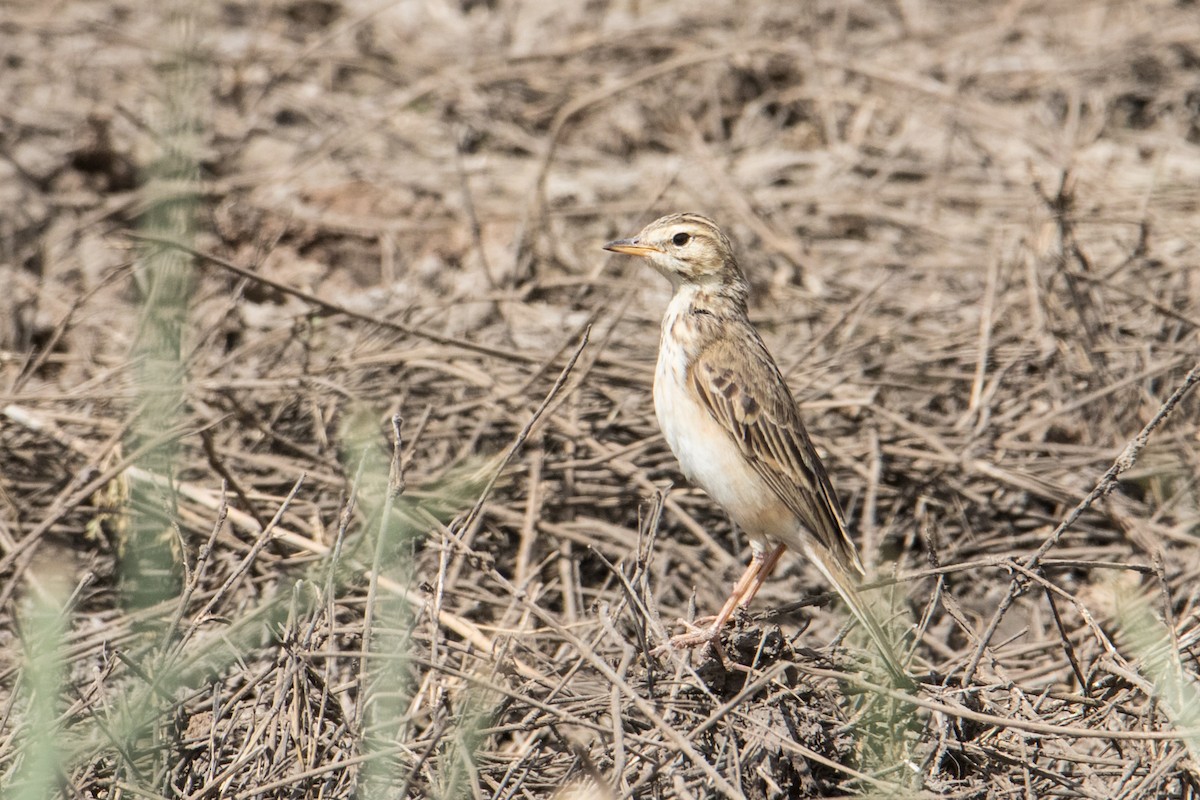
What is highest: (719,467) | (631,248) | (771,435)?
(631,248)

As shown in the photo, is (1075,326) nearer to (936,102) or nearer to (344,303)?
(936,102)

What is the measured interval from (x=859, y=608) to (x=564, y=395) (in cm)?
187

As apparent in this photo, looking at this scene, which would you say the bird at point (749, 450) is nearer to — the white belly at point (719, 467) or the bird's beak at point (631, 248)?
the white belly at point (719, 467)

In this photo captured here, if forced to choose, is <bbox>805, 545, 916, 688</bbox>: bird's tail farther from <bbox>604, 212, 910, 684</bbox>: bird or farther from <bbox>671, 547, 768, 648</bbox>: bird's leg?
<bbox>671, 547, 768, 648</bbox>: bird's leg

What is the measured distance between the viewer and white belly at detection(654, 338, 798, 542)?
17.3 feet

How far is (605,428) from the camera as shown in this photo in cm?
647

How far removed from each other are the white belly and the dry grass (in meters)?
0.32

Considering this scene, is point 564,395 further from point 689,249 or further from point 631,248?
point 689,249

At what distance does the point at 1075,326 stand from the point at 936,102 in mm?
3022

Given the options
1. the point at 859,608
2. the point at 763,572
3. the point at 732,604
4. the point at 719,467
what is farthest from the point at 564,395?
the point at 859,608

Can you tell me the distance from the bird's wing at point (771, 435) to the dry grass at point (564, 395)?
433 millimetres

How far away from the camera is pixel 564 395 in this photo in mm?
6062

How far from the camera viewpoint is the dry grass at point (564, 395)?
14.0ft

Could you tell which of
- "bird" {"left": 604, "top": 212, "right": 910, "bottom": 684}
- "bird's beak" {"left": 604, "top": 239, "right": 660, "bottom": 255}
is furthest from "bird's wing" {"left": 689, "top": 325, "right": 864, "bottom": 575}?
"bird's beak" {"left": 604, "top": 239, "right": 660, "bottom": 255}
